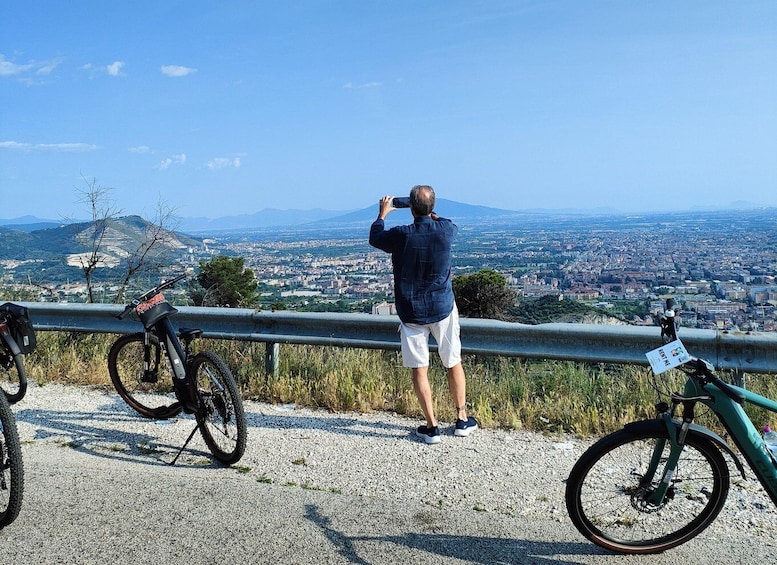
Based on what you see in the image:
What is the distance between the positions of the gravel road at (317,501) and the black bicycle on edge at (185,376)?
17 cm

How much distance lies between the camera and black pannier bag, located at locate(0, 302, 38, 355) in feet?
17.7

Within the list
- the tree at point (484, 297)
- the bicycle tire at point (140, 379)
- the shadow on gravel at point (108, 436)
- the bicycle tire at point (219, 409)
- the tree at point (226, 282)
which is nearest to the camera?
the bicycle tire at point (219, 409)

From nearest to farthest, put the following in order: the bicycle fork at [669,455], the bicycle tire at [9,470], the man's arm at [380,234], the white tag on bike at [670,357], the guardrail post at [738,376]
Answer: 1. the white tag on bike at [670,357]
2. the bicycle fork at [669,455]
3. the bicycle tire at [9,470]
4. the man's arm at [380,234]
5. the guardrail post at [738,376]

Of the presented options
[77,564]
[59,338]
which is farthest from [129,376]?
[77,564]

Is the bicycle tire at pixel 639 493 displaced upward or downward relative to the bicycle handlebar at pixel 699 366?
downward

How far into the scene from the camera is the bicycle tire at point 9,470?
11.9 feet

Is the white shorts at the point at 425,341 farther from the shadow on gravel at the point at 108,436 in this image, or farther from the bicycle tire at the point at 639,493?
the bicycle tire at the point at 639,493

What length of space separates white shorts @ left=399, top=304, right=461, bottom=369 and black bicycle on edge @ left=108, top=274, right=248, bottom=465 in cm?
124

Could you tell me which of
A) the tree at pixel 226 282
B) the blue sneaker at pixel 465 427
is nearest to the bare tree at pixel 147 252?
the tree at pixel 226 282

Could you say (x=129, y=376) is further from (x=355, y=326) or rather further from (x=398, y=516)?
(x=398, y=516)

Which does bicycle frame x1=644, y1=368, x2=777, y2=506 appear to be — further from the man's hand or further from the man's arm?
the man's hand

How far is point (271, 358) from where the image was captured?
662 cm

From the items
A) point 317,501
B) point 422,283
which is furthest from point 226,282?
point 317,501

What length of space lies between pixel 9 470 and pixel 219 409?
1419mm
